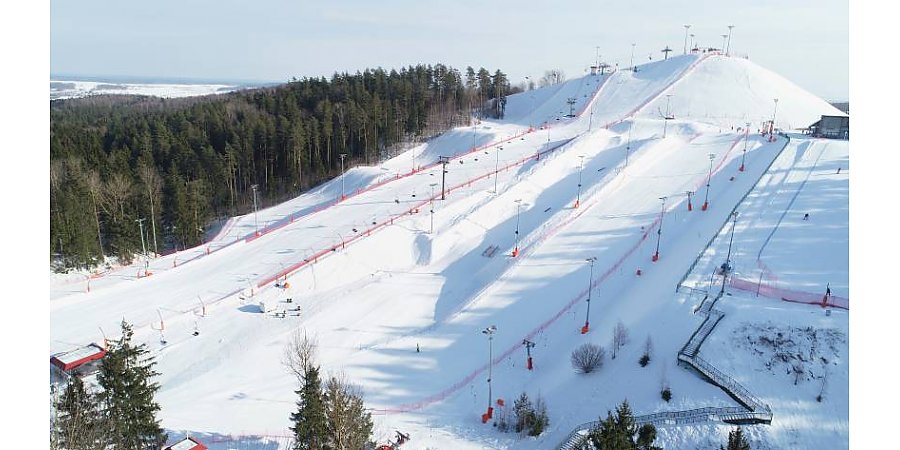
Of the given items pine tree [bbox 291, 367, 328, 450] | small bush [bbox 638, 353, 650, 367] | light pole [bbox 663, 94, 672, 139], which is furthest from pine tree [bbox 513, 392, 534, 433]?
light pole [bbox 663, 94, 672, 139]

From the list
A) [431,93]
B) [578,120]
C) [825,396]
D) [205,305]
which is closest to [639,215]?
[825,396]

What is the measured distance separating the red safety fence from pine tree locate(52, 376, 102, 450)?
89.7ft

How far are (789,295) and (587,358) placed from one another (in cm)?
1065

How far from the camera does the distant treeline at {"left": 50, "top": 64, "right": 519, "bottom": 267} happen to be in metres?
39.6

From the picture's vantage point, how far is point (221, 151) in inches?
2281

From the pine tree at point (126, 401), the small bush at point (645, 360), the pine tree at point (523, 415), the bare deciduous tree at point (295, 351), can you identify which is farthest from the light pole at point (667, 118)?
the pine tree at point (126, 401)

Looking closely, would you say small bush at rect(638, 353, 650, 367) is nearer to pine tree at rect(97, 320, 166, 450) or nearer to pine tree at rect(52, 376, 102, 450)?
pine tree at rect(97, 320, 166, 450)

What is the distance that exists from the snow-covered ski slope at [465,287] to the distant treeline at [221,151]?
207 inches

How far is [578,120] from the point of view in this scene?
7369 cm

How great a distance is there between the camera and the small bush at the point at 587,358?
23.4m

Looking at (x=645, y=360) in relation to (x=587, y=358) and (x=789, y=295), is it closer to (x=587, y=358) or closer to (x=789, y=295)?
(x=587, y=358)

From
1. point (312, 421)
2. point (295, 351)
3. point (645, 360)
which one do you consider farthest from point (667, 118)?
point (312, 421)

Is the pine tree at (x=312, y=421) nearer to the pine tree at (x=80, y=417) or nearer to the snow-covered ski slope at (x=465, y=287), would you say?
the snow-covered ski slope at (x=465, y=287)

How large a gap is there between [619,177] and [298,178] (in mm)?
34116
